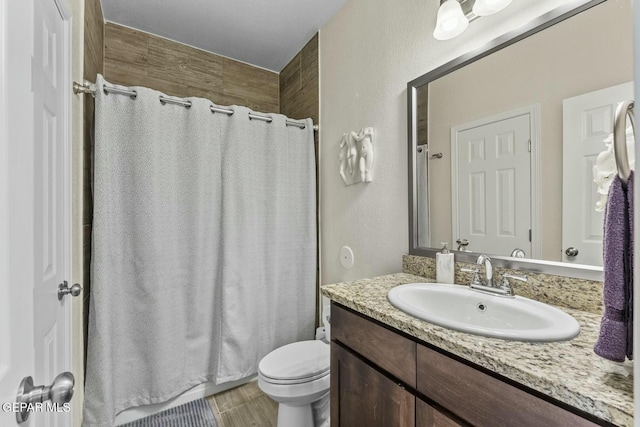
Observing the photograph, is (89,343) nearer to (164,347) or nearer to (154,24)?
(164,347)

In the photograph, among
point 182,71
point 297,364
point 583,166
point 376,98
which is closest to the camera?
point 583,166

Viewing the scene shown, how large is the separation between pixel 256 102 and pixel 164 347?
203cm

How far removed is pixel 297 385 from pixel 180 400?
0.94 m

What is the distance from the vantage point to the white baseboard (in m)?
1.62

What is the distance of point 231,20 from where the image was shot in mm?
1934

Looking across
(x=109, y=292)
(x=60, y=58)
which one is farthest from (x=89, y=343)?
(x=60, y=58)

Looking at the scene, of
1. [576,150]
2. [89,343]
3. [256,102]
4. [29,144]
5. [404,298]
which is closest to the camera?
[29,144]

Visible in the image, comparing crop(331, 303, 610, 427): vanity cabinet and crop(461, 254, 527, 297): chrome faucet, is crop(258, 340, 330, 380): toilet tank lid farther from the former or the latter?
crop(461, 254, 527, 297): chrome faucet

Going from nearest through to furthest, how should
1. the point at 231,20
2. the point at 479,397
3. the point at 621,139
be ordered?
the point at 621,139, the point at 479,397, the point at 231,20

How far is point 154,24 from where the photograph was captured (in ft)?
6.47

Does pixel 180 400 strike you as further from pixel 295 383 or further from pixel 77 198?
pixel 77 198

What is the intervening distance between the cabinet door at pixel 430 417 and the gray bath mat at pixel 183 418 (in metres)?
1.40

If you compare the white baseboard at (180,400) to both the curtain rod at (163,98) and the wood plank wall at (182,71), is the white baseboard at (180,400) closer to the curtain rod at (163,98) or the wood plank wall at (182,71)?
the curtain rod at (163,98)

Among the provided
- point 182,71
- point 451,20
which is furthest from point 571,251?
point 182,71
